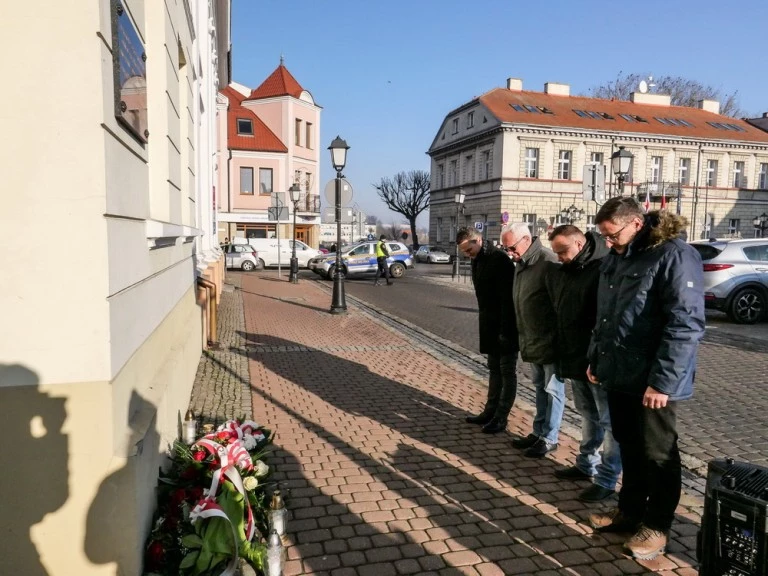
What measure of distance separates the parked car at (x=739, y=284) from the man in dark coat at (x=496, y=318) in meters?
9.20

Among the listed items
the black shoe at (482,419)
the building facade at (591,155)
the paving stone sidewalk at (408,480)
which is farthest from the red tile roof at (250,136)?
the black shoe at (482,419)

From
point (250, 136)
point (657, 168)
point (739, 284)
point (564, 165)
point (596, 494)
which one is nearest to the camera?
point (596, 494)

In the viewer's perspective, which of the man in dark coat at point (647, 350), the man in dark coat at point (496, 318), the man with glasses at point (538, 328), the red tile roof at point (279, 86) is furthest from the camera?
the red tile roof at point (279, 86)

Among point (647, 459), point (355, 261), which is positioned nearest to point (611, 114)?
point (355, 261)

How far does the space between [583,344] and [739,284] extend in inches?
413

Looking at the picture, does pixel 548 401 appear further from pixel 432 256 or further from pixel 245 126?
pixel 432 256

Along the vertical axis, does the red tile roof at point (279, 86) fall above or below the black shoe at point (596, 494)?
above

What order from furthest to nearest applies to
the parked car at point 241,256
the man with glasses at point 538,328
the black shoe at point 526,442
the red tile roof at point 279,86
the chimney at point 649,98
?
the chimney at point 649,98 → the red tile roof at point 279,86 → the parked car at point 241,256 → the black shoe at point 526,442 → the man with glasses at point 538,328

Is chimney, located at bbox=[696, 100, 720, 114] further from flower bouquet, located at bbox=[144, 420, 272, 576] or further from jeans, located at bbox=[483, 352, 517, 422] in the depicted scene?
flower bouquet, located at bbox=[144, 420, 272, 576]

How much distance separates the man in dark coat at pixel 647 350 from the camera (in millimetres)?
2971

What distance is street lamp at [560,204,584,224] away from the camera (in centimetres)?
4286

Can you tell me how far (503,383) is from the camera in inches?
207

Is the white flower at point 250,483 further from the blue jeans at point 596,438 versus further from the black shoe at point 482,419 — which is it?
the black shoe at point 482,419

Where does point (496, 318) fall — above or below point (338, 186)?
below
